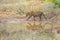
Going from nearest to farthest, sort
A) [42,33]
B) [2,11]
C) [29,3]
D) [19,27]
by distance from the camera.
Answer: [42,33], [19,27], [2,11], [29,3]

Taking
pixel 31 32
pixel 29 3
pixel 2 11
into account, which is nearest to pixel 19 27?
pixel 31 32

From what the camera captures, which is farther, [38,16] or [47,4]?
[47,4]

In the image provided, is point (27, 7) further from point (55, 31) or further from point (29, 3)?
point (55, 31)

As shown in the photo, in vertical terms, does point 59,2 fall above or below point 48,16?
above

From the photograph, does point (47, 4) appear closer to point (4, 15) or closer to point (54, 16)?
point (54, 16)

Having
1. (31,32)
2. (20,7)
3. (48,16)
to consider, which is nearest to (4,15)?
(20,7)

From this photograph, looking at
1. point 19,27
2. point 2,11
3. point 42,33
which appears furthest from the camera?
point 2,11
